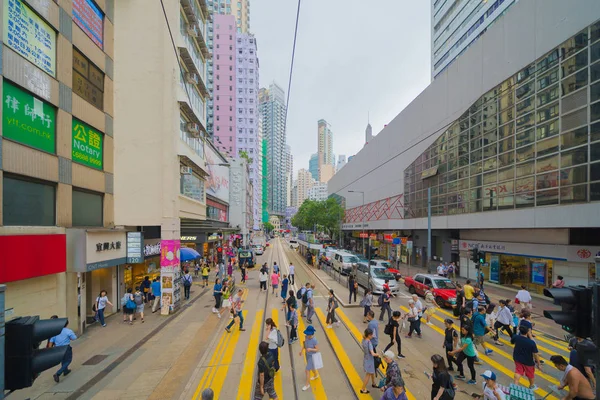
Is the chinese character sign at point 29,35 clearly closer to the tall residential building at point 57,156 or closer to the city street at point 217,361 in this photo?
the tall residential building at point 57,156

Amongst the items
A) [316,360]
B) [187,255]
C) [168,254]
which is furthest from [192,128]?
[316,360]

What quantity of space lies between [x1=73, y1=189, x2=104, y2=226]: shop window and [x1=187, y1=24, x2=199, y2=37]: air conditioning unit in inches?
502

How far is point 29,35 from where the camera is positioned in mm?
9742

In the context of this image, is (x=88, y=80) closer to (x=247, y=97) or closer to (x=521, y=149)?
(x=521, y=149)

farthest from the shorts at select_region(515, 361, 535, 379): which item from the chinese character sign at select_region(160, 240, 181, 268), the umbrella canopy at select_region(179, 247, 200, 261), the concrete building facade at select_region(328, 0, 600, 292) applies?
the umbrella canopy at select_region(179, 247, 200, 261)

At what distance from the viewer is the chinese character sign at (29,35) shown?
901 cm

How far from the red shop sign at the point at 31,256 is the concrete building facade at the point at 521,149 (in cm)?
2387

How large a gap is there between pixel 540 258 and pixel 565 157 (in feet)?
22.8

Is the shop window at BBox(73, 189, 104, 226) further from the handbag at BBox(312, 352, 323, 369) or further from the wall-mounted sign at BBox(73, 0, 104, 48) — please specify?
the handbag at BBox(312, 352, 323, 369)

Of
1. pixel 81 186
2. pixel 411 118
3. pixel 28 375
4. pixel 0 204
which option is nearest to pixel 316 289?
pixel 81 186

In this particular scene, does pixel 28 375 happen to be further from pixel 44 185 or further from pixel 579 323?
pixel 44 185

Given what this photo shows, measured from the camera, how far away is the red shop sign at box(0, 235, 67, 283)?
8414 mm

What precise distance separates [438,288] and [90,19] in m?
22.1

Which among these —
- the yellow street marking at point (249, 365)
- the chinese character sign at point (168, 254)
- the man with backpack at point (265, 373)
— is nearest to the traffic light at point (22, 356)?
the man with backpack at point (265, 373)
